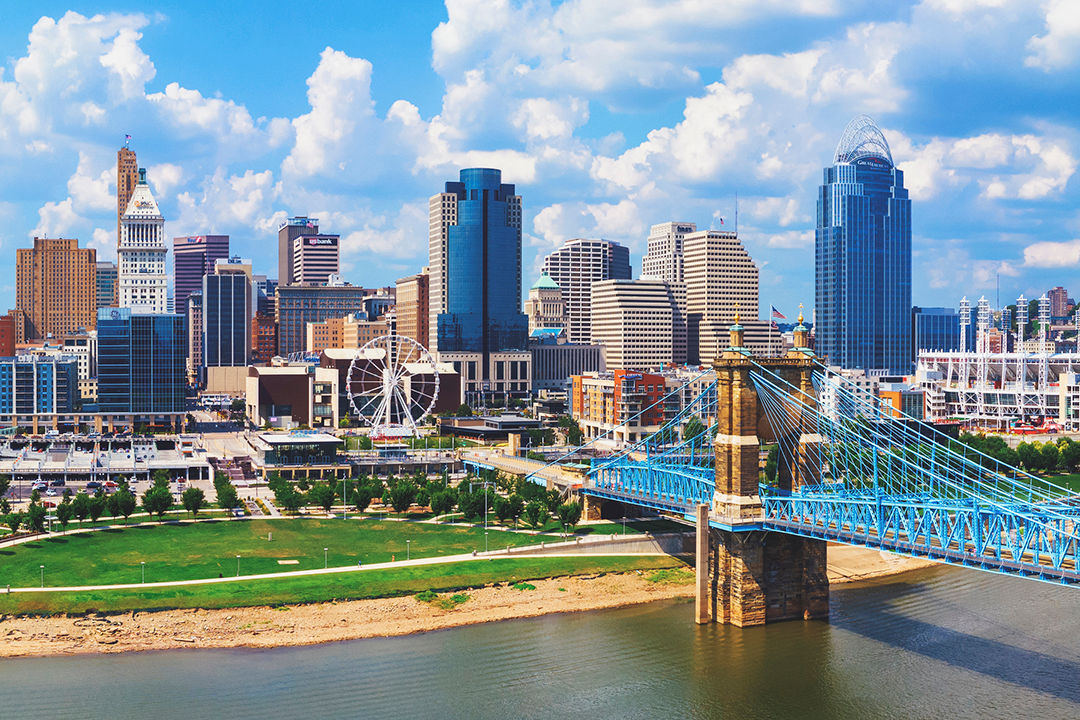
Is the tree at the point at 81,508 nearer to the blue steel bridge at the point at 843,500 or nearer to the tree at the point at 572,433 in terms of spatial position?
the blue steel bridge at the point at 843,500

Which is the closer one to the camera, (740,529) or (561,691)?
(561,691)

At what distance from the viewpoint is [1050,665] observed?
212 ft

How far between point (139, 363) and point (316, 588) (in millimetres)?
125704

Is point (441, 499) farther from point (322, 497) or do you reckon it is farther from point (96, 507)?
point (96, 507)

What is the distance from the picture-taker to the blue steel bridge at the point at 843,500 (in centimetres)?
5966

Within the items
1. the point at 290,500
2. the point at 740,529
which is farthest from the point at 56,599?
the point at 740,529

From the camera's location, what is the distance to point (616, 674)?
65000 mm

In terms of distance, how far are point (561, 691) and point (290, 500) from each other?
47.7 metres

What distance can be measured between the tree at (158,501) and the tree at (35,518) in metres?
9.10

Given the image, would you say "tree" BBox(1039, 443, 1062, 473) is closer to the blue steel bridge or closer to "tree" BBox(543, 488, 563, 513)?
the blue steel bridge

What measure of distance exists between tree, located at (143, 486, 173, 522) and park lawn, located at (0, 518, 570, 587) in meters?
2.42

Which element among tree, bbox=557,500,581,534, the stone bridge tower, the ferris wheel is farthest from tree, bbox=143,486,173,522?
the ferris wheel

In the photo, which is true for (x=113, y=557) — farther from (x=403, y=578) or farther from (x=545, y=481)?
(x=545, y=481)

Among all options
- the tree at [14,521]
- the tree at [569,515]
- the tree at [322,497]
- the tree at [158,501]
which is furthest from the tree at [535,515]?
the tree at [14,521]
